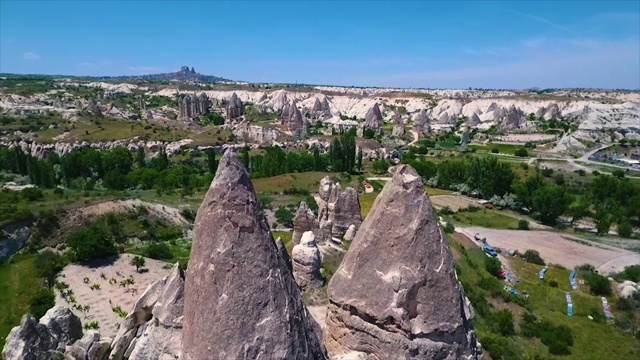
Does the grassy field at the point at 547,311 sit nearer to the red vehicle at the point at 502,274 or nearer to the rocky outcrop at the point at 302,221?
the red vehicle at the point at 502,274

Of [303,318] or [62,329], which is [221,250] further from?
[62,329]

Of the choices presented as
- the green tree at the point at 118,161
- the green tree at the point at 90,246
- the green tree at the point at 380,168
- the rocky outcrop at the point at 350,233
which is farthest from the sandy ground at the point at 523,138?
the green tree at the point at 90,246

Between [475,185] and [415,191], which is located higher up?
[415,191]

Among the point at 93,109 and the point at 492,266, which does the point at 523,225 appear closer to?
the point at 492,266

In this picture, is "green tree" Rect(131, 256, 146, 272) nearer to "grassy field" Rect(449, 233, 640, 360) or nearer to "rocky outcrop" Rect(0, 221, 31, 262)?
"rocky outcrop" Rect(0, 221, 31, 262)

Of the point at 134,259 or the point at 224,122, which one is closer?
the point at 134,259

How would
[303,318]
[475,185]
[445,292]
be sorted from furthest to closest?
[475,185], [445,292], [303,318]

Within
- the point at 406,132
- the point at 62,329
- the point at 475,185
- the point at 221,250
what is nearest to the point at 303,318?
the point at 221,250
